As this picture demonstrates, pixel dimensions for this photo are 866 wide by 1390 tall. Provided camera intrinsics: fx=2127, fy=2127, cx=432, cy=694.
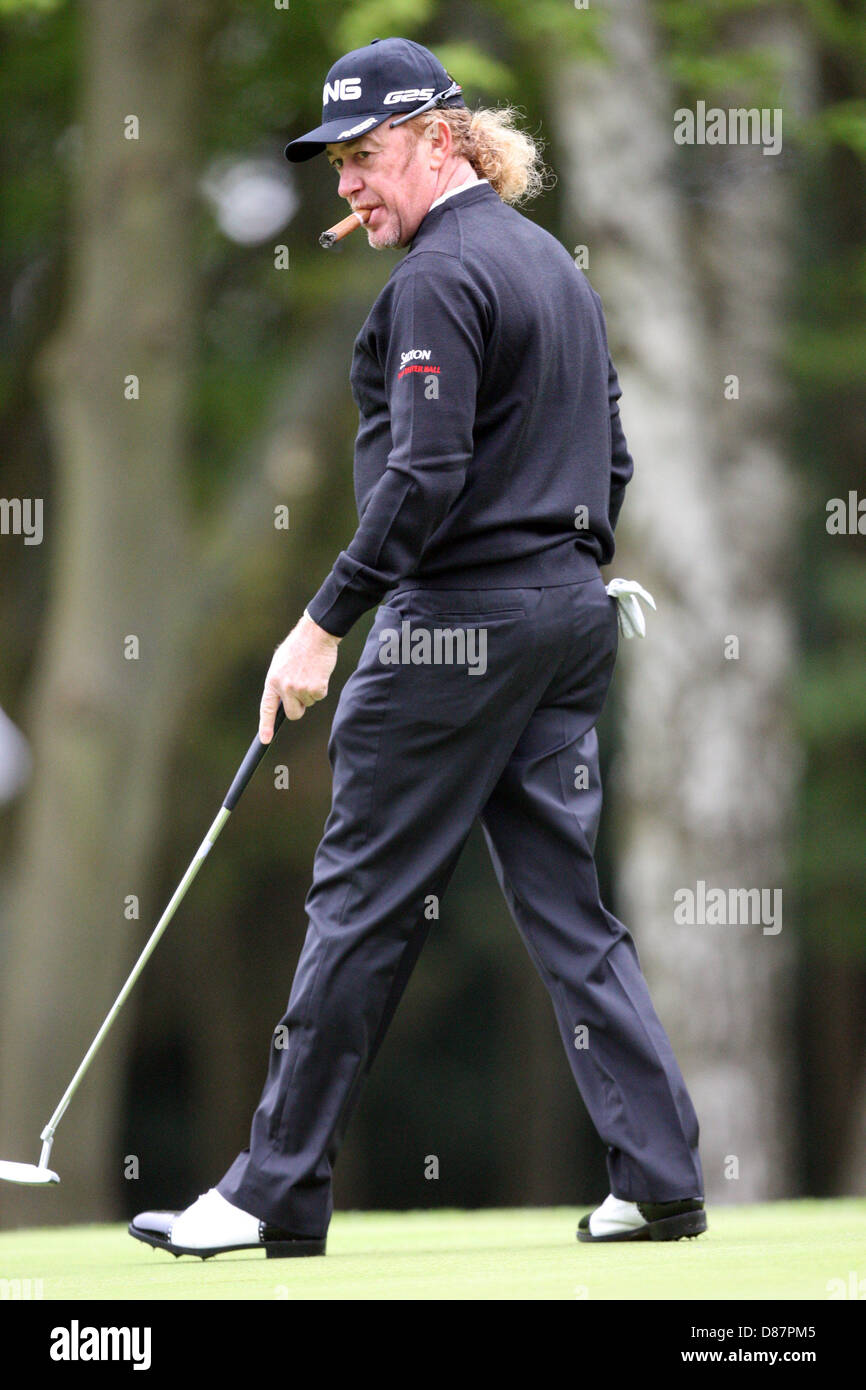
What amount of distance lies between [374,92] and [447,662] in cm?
115

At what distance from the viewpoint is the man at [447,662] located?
161 inches

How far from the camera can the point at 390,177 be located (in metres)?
4.27

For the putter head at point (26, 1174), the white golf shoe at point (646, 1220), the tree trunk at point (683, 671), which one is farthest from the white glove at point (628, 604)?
the tree trunk at point (683, 671)

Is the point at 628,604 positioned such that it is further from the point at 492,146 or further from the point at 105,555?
the point at 105,555

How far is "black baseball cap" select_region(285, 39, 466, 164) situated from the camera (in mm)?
4207

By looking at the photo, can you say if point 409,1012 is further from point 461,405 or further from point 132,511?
point 461,405

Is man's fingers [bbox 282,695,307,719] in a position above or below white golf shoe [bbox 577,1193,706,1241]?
above

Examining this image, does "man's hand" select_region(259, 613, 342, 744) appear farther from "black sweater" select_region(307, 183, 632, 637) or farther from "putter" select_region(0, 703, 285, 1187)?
"putter" select_region(0, 703, 285, 1187)

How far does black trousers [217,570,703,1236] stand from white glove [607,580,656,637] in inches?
7.2

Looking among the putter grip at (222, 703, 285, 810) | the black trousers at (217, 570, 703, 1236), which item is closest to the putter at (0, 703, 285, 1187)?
the putter grip at (222, 703, 285, 810)

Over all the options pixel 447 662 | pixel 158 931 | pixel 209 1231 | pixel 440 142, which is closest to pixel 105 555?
pixel 158 931

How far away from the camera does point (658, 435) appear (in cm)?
1007

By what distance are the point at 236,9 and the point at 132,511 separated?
281cm

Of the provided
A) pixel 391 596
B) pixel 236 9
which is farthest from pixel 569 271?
pixel 236 9
